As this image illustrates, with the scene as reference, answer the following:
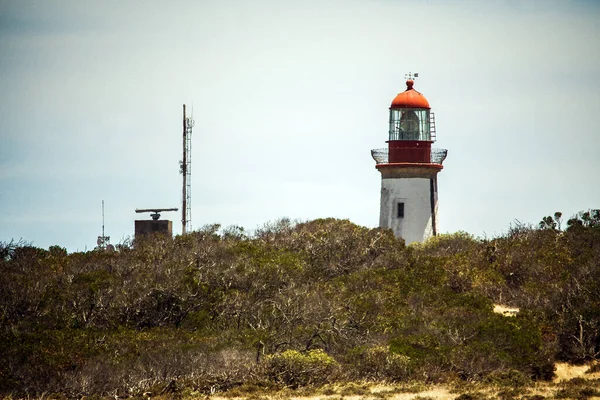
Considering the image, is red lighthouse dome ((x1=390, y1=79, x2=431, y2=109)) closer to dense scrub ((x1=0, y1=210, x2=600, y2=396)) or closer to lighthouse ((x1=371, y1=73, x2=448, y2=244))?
lighthouse ((x1=371, y1=73, x2=448, y2=244))

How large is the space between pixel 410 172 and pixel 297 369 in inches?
745

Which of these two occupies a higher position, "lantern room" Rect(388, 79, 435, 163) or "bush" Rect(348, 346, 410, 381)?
"lantern room" Rect(388, 79, 435, 163)

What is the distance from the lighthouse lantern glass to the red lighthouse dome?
18 cm

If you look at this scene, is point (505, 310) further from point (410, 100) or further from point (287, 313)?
point (410, 100)

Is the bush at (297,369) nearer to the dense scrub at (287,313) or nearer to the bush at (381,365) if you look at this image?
the dense scrub at (287,313)

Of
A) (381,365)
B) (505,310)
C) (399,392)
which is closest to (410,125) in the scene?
(505,310)

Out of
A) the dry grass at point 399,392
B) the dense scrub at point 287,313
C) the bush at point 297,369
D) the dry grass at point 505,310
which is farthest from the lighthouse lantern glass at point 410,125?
the dry grass at point 399,392

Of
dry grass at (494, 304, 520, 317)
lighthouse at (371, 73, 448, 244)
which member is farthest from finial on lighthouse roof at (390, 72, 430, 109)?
dry grass at (494, 304, 520, 317)

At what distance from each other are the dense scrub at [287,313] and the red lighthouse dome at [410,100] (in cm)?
722

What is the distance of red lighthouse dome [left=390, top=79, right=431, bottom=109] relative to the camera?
46938 mm

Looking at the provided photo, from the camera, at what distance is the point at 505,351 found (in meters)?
31.0

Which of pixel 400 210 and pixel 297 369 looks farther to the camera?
pixel 400 210

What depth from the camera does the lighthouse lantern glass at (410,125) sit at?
154 ft

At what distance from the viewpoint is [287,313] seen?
32.9 metres
